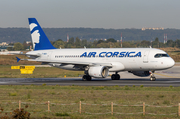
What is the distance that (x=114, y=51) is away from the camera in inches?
1869

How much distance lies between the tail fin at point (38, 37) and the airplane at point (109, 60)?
115 centimetres

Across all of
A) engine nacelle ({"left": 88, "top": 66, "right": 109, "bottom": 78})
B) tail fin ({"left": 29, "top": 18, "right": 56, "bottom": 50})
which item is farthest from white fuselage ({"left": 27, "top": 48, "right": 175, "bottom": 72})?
tail fin ({"left": 29, "top": 18, "right": 56, "bottom": 50})

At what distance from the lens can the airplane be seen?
4428 centimetres

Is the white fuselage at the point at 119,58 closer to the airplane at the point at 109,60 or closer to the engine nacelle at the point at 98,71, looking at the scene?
the airplane at the point at 109,60

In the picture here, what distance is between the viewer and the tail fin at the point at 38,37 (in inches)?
2180

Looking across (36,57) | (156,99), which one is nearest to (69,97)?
(156,99)

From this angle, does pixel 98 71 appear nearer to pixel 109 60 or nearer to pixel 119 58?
pixel 109 60

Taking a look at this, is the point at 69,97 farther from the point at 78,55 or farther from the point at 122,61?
the point at 78,55

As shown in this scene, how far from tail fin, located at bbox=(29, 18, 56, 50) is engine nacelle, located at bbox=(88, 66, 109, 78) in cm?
1301

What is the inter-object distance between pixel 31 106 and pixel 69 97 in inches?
210

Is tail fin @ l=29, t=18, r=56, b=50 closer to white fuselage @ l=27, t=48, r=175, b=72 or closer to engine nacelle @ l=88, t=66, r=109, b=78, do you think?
white fuselage @ l=27, t=48, r=175, b=72

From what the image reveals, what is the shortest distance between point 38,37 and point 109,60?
14.9 meters

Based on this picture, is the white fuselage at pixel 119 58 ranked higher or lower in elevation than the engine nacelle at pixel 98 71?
higher

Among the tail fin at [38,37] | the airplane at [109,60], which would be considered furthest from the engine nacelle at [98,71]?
the tail fin at [38,37]
